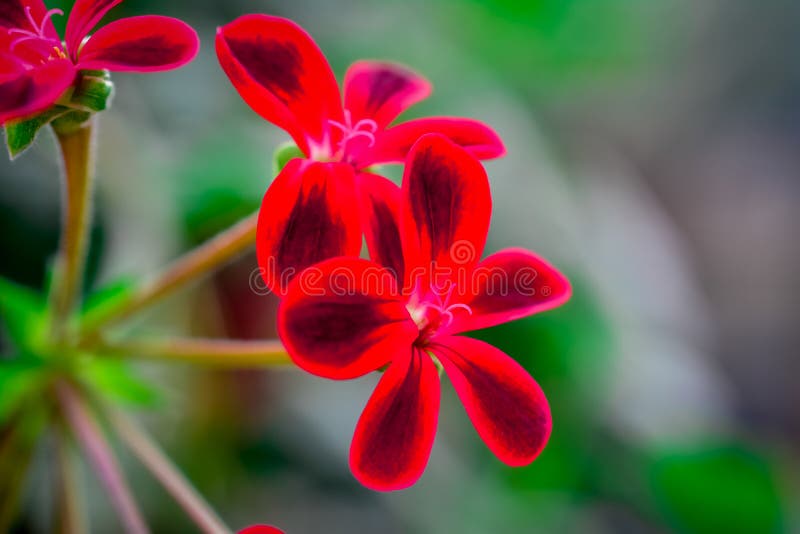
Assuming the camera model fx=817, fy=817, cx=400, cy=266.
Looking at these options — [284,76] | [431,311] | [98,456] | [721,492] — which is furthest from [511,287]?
[721,492]

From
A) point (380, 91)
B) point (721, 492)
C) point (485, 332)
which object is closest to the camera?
point (380, 91)

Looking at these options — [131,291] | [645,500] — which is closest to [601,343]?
[645,500]

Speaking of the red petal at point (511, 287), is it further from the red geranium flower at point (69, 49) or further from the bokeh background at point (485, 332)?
the bokeh background at point (485, 332)

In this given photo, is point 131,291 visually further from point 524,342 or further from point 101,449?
point 524,342

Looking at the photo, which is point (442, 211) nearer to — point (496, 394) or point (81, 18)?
point (496, 394)

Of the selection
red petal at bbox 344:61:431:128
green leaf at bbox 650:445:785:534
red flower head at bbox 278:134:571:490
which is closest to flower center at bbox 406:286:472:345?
red flower head at bbox 278:134:571:490

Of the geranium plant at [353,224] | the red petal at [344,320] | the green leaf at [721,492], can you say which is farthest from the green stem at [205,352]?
the green leaf at [721,492]

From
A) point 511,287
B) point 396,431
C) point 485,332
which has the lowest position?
point 396,431
